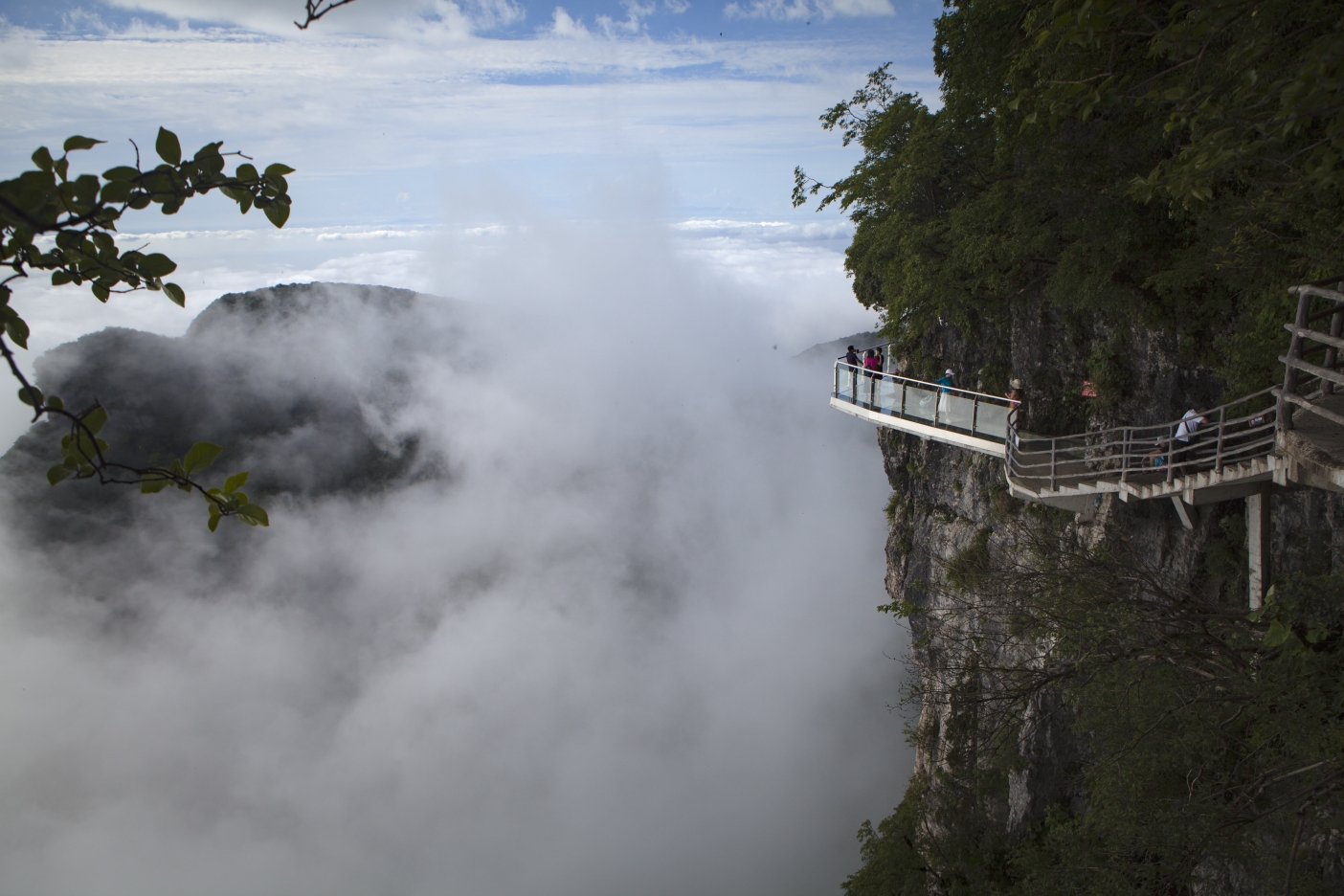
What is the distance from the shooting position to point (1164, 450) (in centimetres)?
1277

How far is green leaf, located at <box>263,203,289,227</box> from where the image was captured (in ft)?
8.13

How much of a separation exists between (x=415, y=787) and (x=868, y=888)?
9910 cm

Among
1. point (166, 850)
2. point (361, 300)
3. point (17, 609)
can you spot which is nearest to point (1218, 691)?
point (166, 850)

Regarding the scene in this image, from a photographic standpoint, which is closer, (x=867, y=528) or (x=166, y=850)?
(x=166, y=850)

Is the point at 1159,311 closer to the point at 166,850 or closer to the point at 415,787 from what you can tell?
the point at 415,787

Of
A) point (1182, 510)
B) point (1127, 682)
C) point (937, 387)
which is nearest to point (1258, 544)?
point (1182, 510)

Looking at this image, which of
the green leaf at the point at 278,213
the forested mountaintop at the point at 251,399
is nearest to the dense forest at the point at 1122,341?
the green leaf at the point at 278,213

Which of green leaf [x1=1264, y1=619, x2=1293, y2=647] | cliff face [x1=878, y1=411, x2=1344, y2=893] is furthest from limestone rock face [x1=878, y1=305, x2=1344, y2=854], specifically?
green leaf [x1=1264, y1=619, x2=1293, y2=647]

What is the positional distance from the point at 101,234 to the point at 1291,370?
A: 10.2m

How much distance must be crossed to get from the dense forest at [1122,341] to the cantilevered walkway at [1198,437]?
99cm

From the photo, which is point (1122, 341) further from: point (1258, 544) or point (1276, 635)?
point (1276, 635)

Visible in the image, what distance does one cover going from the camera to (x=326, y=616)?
11669cm

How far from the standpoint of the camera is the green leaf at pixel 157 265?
2342 mm

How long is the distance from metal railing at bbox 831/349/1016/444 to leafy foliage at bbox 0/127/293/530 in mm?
14055
